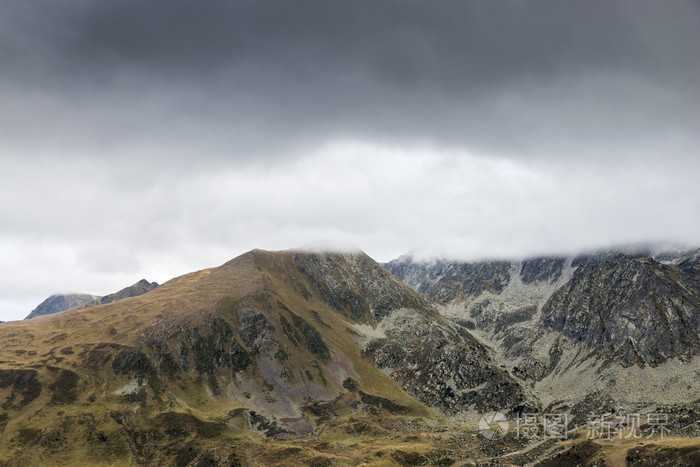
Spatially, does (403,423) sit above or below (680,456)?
below

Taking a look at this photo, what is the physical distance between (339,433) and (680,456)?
131194 mm

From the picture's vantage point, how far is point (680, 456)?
106438mm

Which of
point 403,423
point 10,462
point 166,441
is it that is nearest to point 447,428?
point 403,423

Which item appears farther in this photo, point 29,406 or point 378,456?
point 29,406

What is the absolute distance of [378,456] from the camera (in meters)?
149

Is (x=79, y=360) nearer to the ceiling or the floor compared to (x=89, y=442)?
nearer to the ceiling

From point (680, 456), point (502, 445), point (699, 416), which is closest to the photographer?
point (680, 456)

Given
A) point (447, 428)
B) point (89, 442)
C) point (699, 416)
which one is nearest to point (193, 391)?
point (89, 442)

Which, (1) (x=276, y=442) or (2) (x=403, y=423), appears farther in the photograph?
(2) (x=403, y=423)

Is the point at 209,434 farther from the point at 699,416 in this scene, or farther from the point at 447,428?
the point at 699,416

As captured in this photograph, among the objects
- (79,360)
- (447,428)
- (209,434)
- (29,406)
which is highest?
(79,360)

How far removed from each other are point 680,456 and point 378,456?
3794 inches

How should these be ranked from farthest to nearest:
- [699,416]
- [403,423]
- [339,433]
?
[403,423] < [339,433] < [699,416]

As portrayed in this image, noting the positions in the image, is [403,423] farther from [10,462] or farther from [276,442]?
[10,462]
